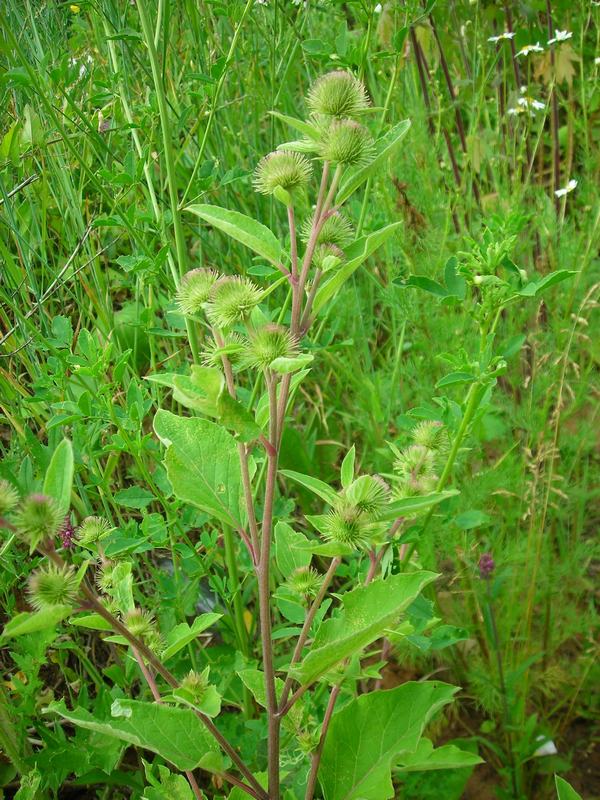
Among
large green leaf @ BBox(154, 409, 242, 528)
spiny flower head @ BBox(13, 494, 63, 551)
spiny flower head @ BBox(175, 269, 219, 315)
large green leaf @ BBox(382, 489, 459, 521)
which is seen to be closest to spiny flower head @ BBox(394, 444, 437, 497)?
large green leaf @ BBox(382, 489, 459, 521)

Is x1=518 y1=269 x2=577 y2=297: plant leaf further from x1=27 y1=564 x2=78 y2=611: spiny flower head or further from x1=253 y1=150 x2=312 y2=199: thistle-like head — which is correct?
x1=27 y1=564 x2=78 y2=611: spiny flower head

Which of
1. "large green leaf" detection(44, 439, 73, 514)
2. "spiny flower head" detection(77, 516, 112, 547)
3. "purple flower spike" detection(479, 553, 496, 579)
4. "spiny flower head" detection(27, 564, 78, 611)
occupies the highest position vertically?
"large green leaf" detection(44, 439, 73, 514)

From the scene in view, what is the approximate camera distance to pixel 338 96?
76 cm

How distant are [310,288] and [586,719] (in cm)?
128

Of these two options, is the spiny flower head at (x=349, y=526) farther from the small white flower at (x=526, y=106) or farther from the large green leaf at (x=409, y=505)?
the small white flower at (x=526, y=106)

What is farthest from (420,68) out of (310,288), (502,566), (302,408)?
(310,288)

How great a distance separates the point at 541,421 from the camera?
1724 millimetres

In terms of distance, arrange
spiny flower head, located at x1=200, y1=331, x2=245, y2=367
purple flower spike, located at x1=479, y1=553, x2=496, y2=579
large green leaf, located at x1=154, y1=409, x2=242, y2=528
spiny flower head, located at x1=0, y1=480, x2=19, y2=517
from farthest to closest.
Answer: purple flower spike, located at x1=479, y1=553, x2=496, y2=579 → large green leaf, located at x1=154, y1=409, x2=242, y2=528 → spiny flower head, located at x1=200, y1=331, x2=245, y2=367 → spiny flower head, located at x1=0, y1=480, x2=19, y2=517

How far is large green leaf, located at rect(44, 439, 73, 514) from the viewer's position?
2.32ft

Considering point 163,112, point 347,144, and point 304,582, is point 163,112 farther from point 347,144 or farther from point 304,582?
point 304,582

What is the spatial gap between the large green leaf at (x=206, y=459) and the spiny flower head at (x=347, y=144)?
34 centimetres

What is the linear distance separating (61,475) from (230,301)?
0.78 feet

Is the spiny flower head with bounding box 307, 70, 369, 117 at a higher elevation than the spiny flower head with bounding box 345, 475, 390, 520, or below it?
higher

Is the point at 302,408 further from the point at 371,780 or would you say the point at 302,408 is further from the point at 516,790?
the point at 371,780
